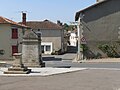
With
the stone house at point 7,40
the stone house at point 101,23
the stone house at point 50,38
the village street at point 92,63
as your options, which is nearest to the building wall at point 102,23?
the stone house at point 101,23

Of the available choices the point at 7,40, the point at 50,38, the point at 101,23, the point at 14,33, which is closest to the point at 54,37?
the point at 50,38

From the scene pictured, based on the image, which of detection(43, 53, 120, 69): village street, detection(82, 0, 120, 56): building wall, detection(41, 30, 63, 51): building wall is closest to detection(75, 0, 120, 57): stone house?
detection(82, 0, 120, 56): building wall

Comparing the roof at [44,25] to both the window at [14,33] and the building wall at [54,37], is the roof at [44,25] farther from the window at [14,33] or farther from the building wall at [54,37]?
the window at [14,33]

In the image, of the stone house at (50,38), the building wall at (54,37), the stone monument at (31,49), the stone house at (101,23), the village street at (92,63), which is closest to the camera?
the stone monument at (31,49)

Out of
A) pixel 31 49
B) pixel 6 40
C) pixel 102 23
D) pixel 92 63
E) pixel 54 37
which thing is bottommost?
pixel 92 63

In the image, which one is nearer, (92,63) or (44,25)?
(92,63)

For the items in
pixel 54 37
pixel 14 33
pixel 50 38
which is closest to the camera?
pixel 14 33

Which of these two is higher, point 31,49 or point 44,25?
point 44,25

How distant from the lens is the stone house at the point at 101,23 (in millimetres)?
39750

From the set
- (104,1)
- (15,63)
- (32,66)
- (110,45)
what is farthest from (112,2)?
(15,63)

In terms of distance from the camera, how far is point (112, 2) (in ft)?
131

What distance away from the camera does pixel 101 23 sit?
3984cm

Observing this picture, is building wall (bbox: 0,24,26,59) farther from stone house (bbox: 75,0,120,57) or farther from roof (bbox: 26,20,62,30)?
roof (bbox: 26,20,62,30)

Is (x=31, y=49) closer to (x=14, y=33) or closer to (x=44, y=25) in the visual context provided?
(x=14, y=33)
